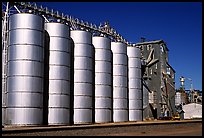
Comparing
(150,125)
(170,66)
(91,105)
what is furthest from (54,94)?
(170,66)

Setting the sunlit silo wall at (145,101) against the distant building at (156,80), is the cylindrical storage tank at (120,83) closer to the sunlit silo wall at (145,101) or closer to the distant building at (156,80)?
the sunlit silo wall at (145,101)

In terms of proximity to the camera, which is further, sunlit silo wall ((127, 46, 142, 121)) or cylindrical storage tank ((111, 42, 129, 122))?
sunlit silo wall ((127, 46, 142, 121))

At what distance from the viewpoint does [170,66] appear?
64.9m

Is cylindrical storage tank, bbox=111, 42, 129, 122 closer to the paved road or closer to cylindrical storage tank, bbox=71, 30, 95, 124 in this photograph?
cylindrical storage tank, bbox=71, 30, 95, 124

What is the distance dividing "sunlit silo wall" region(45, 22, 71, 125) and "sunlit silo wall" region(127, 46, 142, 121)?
40.2ft

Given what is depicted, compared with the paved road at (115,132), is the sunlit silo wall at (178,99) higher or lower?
higher

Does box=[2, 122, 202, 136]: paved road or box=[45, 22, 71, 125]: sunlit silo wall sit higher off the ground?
box=[45, 22, 71, 125]: sunlit silo wall

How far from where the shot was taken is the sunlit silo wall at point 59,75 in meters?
30.8

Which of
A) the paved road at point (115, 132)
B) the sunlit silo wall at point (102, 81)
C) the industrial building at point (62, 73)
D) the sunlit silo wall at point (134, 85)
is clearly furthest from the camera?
the sunlit silo wall at point (134, 85)

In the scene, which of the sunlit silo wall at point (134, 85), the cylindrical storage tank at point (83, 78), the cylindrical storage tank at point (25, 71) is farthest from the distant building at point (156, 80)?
the cylindrical storage tank at point (25, 71)

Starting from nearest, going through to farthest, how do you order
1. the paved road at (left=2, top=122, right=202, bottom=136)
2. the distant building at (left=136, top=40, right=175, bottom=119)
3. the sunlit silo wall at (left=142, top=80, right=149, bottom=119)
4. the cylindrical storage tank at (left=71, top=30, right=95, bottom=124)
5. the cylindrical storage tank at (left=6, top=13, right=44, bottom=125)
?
1. the paved road at (left=2, top=122, right=202, bottom=136)
2. the cylindrical storage tank at (left=6, top=13, right=44, bottom=125)
3. the cylindrical storage tank at (left=71, top=30, right=95, bottom=124)
4. the sunlit silo wall at (left=142, top=80, right=149, bottom=119)
5. the distant building at (left=136, top=40, right=175, bottom=119)

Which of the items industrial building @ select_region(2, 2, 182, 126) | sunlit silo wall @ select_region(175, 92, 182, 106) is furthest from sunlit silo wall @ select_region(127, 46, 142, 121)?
sunlit silo wall @ select_region(175, 92, 182, 106)

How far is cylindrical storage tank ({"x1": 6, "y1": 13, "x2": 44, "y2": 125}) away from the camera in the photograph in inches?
1112

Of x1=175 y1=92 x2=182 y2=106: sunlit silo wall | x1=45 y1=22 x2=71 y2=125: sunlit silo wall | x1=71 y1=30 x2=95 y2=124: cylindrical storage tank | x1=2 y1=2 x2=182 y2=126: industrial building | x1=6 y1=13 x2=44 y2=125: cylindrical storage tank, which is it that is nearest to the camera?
x1=6 y1=13 x2=44 y2=125: cylindrical storage tank
